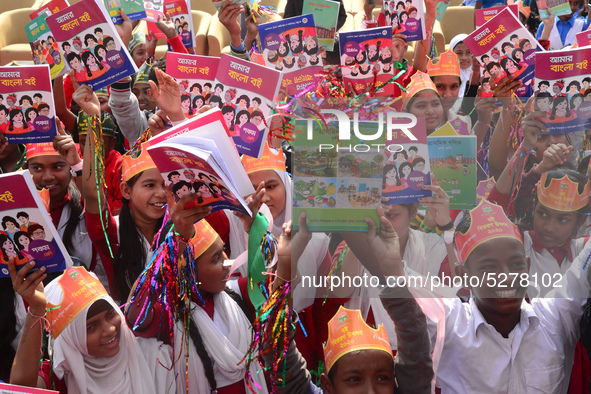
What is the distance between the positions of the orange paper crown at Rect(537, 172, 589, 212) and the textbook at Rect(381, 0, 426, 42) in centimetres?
225

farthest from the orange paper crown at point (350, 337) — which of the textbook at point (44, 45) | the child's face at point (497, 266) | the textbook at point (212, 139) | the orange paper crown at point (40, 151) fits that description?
the textbook at point (44, 45)

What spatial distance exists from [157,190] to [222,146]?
0.95m

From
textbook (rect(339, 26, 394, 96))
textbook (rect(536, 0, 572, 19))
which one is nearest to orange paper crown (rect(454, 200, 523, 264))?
textbook (rect(339, 26, 394, 96))

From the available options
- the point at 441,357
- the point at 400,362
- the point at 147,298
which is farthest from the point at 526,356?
the point at 147,298

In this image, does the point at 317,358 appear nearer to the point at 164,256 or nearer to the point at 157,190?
the point at 164,256

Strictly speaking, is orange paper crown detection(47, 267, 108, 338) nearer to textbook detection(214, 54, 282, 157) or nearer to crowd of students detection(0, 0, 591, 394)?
crowd of students detection(0, 0, 591, 394)

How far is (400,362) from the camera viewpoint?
1.79 meters

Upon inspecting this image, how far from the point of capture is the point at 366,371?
1.99 meters

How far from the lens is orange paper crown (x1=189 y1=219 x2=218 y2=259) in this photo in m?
2.41

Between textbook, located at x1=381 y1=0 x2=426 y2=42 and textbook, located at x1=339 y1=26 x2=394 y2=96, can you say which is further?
textbook, located at x1=381 y1=0 x2=426 y2=42

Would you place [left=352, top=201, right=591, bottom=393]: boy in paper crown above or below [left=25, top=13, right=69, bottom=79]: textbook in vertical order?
below

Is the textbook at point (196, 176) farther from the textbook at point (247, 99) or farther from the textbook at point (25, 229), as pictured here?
the textbook at point (247, 99)

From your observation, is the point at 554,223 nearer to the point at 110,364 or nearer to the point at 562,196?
the point at 562,196

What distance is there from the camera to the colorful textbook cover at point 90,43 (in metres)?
2.77
